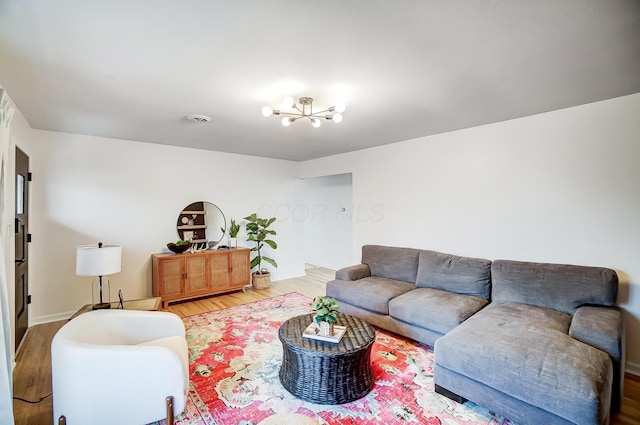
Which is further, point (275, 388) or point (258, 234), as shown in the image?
point (258, 234)

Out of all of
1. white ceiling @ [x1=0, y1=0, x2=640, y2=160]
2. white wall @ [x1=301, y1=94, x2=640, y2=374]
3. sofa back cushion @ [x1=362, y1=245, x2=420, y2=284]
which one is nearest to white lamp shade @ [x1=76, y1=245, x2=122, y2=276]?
white ceiling @ [x1=0, y1=0, x2=640, y2=160]

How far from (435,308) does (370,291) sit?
80 centimetres

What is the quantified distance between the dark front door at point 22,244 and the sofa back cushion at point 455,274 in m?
4.44

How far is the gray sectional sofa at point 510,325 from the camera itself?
1643 millimetres

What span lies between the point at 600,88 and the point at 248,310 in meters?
4.45

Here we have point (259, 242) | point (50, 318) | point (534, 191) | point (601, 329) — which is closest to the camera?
point (601, 329)

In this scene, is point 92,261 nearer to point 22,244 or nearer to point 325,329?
point 22,244

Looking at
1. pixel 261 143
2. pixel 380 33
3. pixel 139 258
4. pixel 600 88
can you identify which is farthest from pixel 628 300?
pixel 139 258

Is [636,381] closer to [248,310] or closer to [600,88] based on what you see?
[600,88]

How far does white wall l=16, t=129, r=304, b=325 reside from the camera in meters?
3.57

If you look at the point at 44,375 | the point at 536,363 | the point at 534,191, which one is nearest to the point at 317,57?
the point at 536,363

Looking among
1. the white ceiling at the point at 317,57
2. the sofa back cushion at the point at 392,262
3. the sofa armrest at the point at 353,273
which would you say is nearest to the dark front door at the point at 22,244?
the white ceiling at the point at 317,57

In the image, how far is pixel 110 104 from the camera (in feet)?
8.81

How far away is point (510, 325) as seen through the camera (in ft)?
7.42
